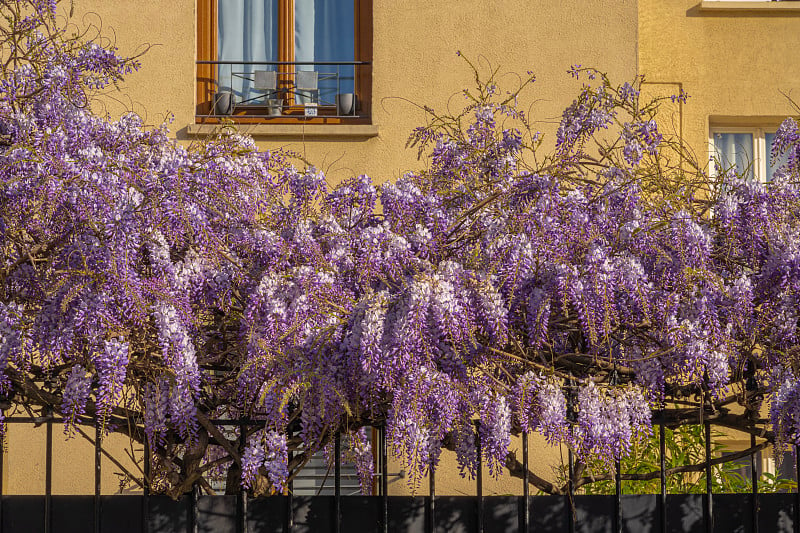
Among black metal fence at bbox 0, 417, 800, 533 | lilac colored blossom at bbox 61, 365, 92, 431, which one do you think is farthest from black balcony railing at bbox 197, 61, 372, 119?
lilac colored blossom at bbox 61, 365, 92, 431

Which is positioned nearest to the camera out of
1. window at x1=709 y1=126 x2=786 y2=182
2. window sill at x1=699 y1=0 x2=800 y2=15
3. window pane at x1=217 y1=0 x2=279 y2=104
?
window pane at x1=217 y1=0 x2=279 y2=104

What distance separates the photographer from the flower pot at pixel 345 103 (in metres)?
9.54

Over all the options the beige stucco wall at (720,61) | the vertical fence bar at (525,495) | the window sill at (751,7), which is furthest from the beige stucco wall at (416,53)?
the vertical fence bar at (525,495)

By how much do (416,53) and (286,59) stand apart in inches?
50.4

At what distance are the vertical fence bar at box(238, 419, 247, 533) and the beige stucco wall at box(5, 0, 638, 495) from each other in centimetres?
499

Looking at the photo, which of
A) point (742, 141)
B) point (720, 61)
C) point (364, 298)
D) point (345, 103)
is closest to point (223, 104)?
point (345, 103)

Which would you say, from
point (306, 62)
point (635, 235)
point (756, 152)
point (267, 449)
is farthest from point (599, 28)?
point (267, 449)

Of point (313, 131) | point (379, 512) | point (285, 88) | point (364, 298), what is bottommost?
point (379, 512)

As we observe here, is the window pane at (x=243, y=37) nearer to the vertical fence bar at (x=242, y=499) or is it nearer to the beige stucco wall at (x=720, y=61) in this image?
the beige stucco wall at (x=720, y=61)

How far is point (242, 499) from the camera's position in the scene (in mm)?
4816

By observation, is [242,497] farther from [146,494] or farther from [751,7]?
[751,7]

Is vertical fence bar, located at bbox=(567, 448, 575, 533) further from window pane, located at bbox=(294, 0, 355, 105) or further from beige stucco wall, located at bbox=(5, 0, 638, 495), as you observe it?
window pane, located at bbox=(294, 0, 355, 105)

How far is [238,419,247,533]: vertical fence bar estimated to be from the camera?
184 inches

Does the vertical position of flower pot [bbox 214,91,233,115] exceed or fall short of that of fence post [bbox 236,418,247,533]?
it exceeds it
